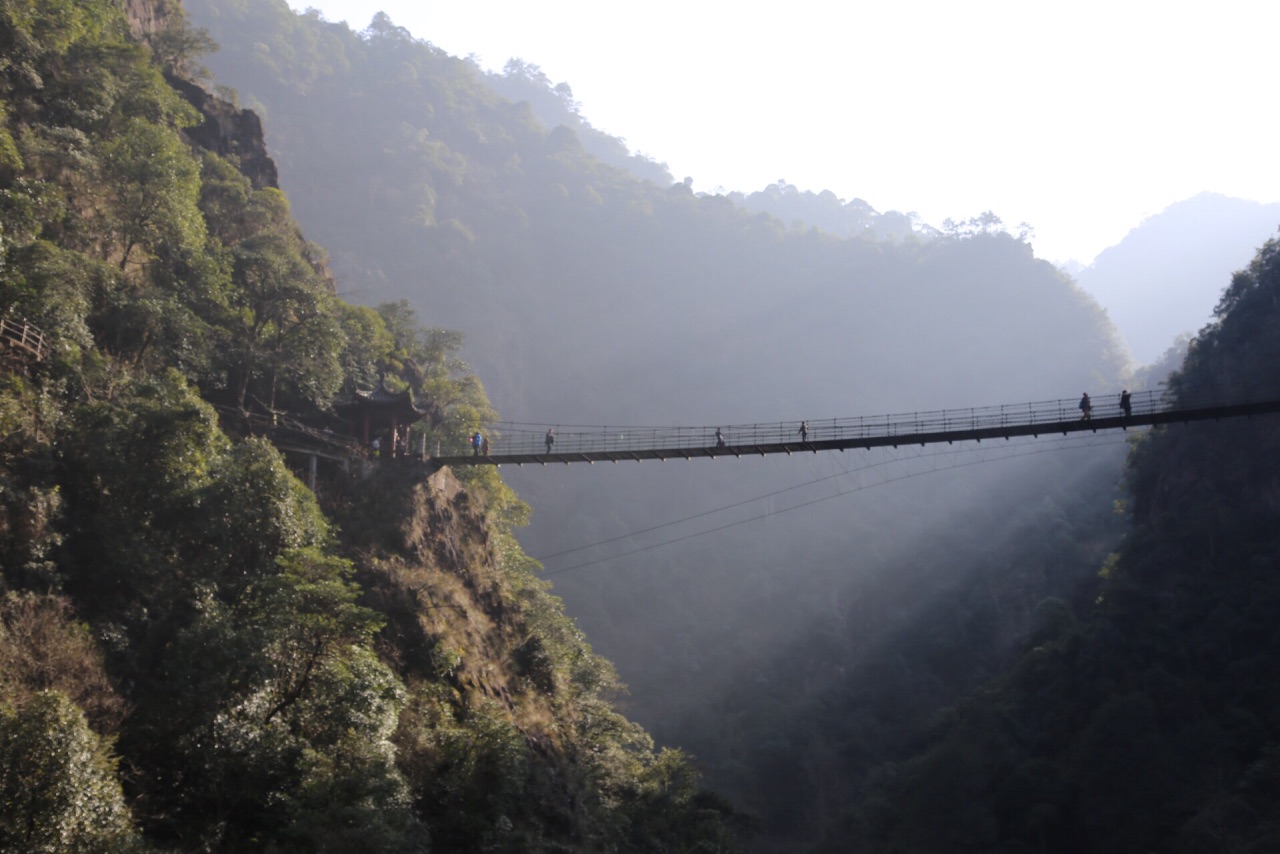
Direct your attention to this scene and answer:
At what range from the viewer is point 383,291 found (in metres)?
71.9

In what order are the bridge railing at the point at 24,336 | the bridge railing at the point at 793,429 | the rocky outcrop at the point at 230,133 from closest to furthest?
the bridge railing at the point at 24,336 → the bridge railing at the point at 793,429 → the rocky outcrop at the point at 230,133

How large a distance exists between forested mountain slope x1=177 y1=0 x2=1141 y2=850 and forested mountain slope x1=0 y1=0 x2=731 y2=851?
923 inches

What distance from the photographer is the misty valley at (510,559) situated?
46.6 feet

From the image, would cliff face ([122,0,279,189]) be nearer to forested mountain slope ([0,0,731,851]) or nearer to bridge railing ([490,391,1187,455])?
forested mountain slope ([0,0,731,851])

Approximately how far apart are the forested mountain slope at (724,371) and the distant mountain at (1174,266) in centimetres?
2872

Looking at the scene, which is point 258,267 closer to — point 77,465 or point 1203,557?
point 77,465

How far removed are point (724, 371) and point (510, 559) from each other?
165 feet

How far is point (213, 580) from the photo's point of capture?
51.6 feet

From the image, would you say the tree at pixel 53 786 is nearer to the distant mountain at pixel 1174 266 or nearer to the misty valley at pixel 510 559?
the misty valley at pixel 510 559

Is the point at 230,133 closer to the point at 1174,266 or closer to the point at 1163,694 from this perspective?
the point at 1163,694

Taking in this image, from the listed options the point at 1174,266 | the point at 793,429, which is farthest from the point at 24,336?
the point at 1174,266

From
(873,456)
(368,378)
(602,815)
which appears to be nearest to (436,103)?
(873,456)

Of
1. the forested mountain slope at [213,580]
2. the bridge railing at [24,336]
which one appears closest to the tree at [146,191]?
the forested mountain slope at [213,580]

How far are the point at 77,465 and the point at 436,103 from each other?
266 feet
